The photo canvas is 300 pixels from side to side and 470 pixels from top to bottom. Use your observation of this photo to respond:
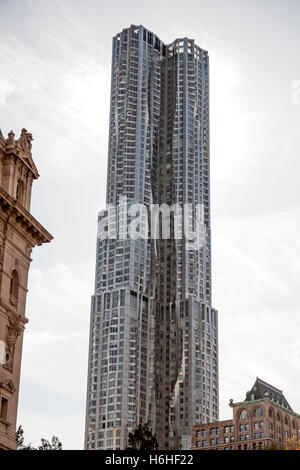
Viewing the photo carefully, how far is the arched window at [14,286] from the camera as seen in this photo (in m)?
52.2

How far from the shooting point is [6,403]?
1949 inches

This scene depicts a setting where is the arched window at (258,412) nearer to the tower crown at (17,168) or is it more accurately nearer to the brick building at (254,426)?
the brick building at (254,426)

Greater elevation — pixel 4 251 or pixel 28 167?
pixel 28 167

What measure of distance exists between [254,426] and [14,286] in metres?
145

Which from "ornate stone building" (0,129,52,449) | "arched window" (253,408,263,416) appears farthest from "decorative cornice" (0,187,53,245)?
"arched window" (253,408,263,416)

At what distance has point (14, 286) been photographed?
5269cm

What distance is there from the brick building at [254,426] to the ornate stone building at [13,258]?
13910 cm

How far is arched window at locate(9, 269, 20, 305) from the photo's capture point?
52.2 meters

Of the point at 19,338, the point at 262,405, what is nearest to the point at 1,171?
the point at 19,338

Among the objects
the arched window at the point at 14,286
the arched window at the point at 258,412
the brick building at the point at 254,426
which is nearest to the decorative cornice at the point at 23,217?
the arched window at the point at 14,286

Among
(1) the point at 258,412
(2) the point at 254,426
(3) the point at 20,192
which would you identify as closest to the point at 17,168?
(3) the point at 20,192
